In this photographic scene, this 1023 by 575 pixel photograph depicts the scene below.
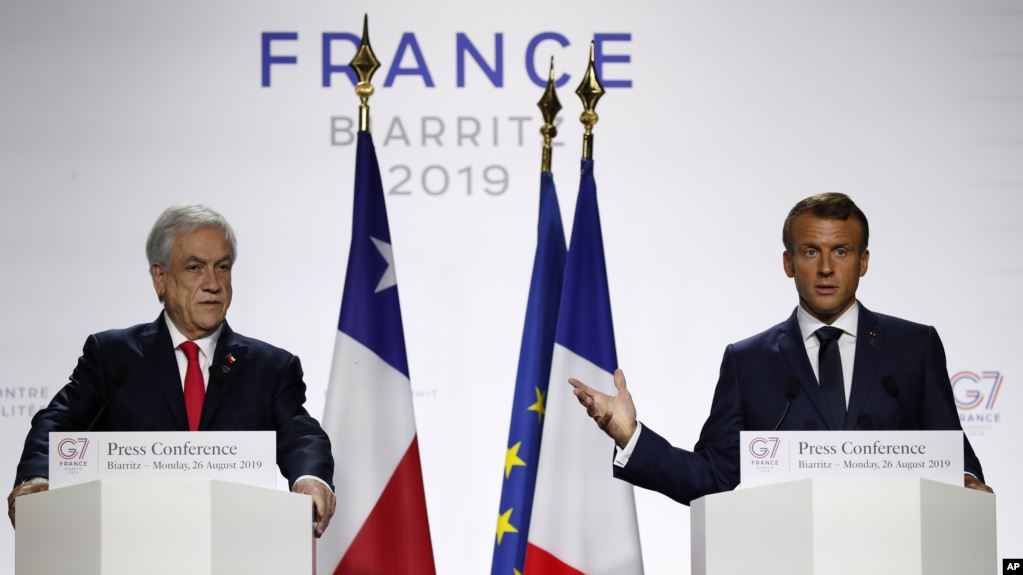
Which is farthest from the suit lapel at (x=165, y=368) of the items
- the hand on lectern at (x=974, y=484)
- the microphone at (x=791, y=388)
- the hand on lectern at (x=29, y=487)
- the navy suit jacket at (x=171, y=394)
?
the hand on lectern at (x=974, y=484)

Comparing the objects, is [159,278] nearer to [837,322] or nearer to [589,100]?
[589,100]

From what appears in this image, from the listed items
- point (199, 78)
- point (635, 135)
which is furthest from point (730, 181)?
point (199, 78)

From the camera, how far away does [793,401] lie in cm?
361

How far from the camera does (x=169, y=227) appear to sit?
3.70m

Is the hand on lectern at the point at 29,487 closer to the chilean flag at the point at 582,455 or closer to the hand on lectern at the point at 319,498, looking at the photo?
the hand on lectern at the point at 319,498

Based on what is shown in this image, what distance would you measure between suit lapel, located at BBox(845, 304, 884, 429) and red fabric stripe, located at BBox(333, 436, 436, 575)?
1.53 meters

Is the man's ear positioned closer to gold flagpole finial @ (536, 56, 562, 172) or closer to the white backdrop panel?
the white backdrop panel

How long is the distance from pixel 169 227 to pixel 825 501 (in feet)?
6.91

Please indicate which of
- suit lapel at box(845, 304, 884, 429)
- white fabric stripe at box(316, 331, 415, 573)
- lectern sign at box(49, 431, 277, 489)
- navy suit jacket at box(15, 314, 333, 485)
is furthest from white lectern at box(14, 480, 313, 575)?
suit lapel at box(845, 304, 884, 429)

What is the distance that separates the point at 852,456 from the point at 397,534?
181 centimetres

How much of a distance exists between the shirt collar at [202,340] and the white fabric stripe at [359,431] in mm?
582

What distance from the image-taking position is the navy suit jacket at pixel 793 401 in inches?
138

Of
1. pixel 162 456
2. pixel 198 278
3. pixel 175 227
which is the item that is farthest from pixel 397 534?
pixel 162 456

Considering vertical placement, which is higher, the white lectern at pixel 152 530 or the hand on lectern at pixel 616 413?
the hand on lectern at pixel 616 413
